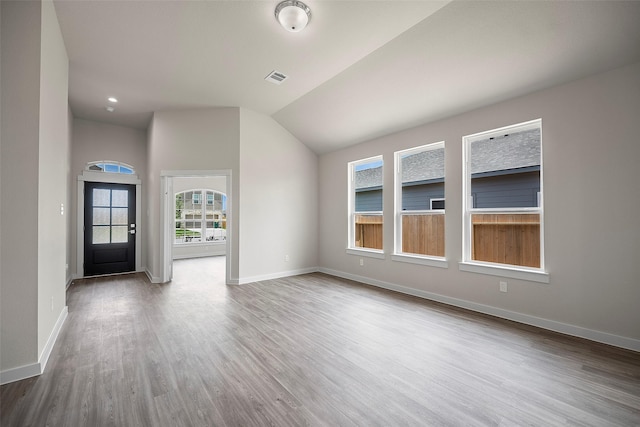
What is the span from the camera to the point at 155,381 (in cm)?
216

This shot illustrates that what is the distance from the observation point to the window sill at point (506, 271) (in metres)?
3.21

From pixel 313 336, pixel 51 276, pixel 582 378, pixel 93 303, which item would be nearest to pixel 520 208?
pixel 582 378

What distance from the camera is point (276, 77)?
13.4 feet

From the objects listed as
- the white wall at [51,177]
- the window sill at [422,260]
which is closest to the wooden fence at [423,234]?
the window sill at [422,260]

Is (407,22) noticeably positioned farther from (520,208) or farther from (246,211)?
(246,211)

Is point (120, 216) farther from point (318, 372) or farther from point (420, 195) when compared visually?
point (420, 195)

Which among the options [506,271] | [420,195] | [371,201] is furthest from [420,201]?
[506,271]

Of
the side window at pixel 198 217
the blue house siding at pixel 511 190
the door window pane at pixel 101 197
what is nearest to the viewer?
the blue house siding at pixel 511 190

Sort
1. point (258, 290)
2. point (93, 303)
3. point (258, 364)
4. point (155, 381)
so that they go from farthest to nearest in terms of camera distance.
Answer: point (258, 290)
point (93, 303)
point (258, 364)
point (155, 381)

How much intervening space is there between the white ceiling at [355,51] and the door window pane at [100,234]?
2645 millimetres

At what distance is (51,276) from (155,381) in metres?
1.64

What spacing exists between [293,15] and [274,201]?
351 cm

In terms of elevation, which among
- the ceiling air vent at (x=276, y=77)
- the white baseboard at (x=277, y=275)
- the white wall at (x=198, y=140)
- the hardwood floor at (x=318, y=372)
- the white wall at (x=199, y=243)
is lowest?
the hardwood floor at (x=318, y=372)

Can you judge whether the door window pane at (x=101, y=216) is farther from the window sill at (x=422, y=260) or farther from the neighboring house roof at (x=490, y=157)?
the neighboring house roof at (x=490, y=157)
